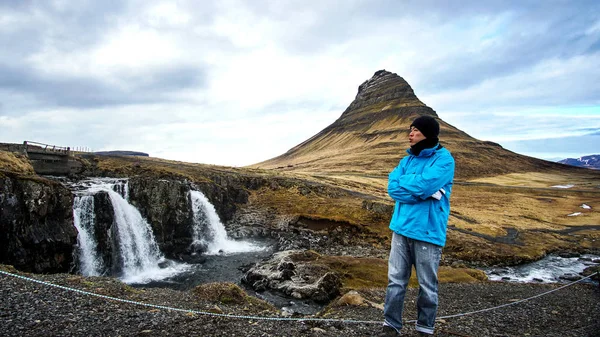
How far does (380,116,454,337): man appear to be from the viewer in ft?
21.6

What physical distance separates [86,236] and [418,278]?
29.6 m

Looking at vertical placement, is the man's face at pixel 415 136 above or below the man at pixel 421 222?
above

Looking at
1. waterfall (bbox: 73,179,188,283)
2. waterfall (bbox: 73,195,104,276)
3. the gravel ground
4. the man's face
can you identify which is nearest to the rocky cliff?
waterfall (bbox: 73,195,104,276)

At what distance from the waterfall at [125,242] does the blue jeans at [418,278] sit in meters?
25.6

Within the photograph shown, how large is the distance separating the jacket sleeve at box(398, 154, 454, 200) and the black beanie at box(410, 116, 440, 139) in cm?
50

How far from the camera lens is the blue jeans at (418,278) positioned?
21.8 ft

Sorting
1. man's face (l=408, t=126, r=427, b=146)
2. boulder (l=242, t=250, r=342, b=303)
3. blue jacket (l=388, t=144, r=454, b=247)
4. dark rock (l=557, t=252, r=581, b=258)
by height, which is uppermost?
man's face (l=408, t=126, r=427, b=146)

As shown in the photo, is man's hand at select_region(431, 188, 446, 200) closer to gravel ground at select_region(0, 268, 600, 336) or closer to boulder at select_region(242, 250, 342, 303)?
gravel ground at select_region(0, 268, 600, 336)

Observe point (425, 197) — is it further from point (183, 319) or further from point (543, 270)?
point (543, 270)

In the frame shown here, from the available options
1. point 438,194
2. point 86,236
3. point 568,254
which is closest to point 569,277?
point 568,254

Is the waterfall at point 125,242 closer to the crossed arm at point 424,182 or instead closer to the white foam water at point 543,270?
the crossed arm at point 424,182

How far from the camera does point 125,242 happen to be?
102ft

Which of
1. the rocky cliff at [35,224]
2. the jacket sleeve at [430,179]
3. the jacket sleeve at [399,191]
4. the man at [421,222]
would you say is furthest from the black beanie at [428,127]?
the rocky cliff at [35,224]

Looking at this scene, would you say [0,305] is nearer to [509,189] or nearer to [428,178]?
[428,178]
